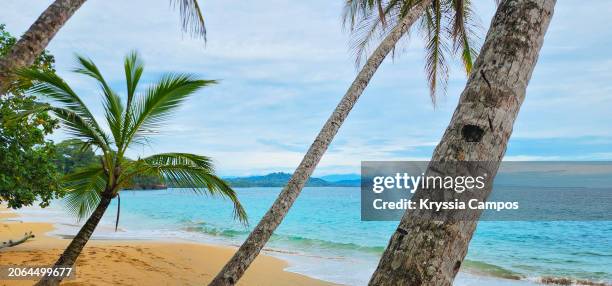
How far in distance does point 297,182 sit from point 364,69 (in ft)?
6.52

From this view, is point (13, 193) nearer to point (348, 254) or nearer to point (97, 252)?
point (97, 252)

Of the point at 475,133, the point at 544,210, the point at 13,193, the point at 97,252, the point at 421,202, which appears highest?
the point at 475,133

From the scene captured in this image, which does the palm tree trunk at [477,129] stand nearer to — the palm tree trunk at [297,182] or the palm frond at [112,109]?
the palm tree trunk at [297,182]

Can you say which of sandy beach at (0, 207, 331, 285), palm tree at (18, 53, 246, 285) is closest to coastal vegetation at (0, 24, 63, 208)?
sandy beach at (0, 207, 331, 285)

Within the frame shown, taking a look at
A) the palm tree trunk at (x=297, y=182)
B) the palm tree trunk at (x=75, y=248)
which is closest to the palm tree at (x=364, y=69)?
the palm tree trunk at (x=297, y=182)

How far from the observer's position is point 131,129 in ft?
21.8

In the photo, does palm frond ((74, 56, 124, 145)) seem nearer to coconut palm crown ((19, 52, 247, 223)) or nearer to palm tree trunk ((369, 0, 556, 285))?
coconut palm crown ((19, 52, 247, 223))

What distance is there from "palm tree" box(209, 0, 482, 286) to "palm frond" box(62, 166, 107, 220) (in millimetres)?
3080

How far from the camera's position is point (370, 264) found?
52.6ft

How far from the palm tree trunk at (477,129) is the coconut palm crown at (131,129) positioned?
482 cm

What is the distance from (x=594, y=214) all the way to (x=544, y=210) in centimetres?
501

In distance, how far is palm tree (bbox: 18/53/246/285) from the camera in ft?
20.3

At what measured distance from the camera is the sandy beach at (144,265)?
973 centimetres

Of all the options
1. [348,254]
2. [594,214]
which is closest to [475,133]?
[348,254]
